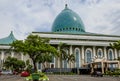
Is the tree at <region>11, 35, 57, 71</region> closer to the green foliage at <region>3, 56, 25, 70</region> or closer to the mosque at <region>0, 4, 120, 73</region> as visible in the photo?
the green foliage at <region>3, 56, 25, 70</region>

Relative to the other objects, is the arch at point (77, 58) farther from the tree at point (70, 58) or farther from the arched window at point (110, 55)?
the arched window at point (110, 55)

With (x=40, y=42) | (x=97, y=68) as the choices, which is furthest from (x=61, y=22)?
(x=40, y=42)

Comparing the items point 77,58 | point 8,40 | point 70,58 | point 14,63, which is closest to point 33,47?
point 70,58

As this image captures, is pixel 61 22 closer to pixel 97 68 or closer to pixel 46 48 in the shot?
pixel 97 68

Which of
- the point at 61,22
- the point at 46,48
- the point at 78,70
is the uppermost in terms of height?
the point at 61,22

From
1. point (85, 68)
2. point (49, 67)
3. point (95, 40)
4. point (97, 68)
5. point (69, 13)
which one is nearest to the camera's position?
point (97, 68)

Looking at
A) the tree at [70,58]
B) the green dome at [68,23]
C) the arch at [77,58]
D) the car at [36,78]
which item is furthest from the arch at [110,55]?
the car at [36,78]

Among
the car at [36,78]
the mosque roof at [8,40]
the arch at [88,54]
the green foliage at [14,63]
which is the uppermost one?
the mosque roof at [8,40]

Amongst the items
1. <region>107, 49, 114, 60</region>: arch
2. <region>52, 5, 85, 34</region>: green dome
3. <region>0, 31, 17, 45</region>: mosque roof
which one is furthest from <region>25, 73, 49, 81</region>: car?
<region>0, 31, 17, 45</region>: mosque roof

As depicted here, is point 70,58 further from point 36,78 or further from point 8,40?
point 36,78

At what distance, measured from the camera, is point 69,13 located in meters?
97.5

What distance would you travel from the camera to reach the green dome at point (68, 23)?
95312 mm

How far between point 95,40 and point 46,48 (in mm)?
35785

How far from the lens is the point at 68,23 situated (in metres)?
95.4
